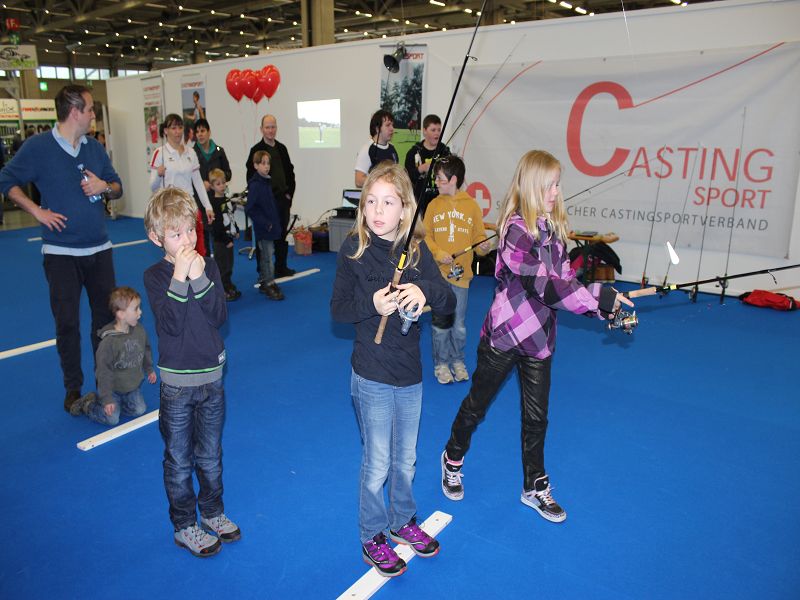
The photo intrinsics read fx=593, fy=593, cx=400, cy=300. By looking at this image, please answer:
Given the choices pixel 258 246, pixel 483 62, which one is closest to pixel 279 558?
pixel 258 246

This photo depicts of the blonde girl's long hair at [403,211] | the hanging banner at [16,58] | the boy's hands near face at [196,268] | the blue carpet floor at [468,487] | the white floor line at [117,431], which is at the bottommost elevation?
the blue carpet floor at [468,487]

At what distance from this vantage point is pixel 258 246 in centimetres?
612

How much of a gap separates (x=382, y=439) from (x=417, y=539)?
501 mm

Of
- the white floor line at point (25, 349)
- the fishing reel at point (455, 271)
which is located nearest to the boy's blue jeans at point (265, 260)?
the white floor line at point (25, 349)

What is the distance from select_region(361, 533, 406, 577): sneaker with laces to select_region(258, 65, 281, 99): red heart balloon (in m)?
8.25

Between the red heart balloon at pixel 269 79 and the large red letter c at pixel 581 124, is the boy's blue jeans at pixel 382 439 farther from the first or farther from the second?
the red heart balloon at pixel 269 79

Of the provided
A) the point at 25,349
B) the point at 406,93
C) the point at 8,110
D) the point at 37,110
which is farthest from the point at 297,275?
the point at 37,110

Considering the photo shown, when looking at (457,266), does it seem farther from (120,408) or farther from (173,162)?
(173,162)

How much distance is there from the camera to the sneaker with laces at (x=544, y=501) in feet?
8.23

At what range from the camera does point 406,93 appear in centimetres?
786

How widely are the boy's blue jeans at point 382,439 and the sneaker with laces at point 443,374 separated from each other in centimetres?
176

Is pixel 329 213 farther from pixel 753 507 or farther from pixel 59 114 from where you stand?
pixel 753 507

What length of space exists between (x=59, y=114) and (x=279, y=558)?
2.55 m

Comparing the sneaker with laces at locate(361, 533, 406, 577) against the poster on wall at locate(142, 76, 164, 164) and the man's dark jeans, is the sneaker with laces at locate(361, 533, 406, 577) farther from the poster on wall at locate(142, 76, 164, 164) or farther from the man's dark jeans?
the poster on wall at locate(142, 76, 164, 164)
